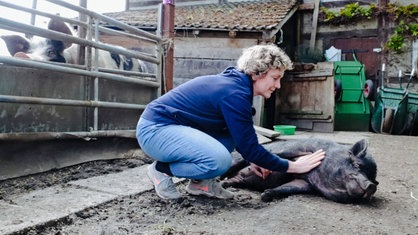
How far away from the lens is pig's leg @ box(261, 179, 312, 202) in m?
2.88

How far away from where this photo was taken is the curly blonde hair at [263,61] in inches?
103

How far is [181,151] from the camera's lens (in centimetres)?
264

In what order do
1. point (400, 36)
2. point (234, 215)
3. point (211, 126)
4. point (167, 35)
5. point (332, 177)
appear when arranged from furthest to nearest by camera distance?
point (400, 36) → point (167, 35) → point (332, 177) → point (211, 126) → point (234, 215)

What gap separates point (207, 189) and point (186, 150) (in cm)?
41

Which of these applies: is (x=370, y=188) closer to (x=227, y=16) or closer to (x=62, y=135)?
(x=62, y=135)

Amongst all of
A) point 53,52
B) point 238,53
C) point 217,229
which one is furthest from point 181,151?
point 238,53

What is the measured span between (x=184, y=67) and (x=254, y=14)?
2222 millimetres

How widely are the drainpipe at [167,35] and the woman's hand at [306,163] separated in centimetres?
264

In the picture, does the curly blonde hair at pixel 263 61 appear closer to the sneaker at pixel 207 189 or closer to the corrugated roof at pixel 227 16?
the sneaker at pixel 207 189

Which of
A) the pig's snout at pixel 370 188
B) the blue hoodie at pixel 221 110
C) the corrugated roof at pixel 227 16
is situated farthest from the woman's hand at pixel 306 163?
the corrugated roof at pixel 227 16

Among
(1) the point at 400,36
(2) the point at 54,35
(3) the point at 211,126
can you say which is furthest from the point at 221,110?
(1) the point at 400,36

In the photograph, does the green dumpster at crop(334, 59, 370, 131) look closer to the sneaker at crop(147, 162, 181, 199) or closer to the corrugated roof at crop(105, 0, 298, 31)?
the corrugated roof at crop(105, 0, 298, 31)

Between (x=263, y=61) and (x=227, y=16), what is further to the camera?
(x=227, y=16)

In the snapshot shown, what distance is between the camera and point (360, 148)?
296cm
